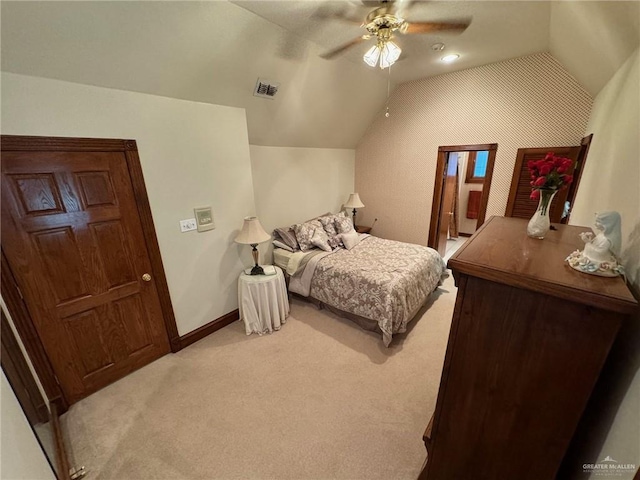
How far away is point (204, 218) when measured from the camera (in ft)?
8.30

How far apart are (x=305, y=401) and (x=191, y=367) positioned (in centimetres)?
115

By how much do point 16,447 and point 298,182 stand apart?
3.50 metres

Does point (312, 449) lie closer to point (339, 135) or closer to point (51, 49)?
point (51, 49)

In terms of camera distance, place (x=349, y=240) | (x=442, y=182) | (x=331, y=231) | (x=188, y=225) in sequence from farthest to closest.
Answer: (x=442, y=182) < (x=331, y=231) < (x=349, y=240) < (x=188, y=225)

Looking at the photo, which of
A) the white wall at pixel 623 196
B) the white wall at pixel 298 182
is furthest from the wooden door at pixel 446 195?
the white wall at pixel 623 196

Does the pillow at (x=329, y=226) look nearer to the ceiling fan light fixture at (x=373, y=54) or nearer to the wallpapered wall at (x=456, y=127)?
the wallpapered wall at (x=456, y=127)

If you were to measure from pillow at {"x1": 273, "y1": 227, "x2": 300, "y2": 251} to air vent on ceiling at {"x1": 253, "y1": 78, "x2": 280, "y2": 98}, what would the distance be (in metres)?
1.67

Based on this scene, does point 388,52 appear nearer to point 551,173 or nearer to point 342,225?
point 551,173

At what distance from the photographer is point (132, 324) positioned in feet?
7.30

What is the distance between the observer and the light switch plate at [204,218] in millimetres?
2478

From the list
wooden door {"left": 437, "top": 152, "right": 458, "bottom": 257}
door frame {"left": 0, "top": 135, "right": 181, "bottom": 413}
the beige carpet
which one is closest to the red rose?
the beige carpet

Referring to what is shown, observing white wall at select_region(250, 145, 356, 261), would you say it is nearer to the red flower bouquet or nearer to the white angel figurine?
the red flower bouquet

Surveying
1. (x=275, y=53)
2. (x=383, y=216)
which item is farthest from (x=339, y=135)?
(x=275, y=53)

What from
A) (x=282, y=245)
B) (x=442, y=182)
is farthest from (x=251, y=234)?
(x=442, y=182)
